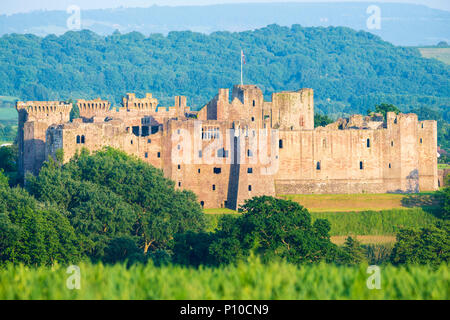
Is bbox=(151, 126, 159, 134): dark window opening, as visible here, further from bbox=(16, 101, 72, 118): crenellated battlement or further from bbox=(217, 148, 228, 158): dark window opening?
bbox=(217, 148, 228, 158): dark window opening

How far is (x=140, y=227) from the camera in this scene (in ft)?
207

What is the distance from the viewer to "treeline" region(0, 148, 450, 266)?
2045 inches

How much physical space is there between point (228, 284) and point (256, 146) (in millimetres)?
42190

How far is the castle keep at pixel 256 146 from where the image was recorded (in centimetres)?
7362

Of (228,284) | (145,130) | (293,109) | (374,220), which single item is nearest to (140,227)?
(374,220)

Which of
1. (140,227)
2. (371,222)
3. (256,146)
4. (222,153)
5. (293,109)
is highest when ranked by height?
(293,109)

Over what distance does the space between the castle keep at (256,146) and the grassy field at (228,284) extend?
39174mm

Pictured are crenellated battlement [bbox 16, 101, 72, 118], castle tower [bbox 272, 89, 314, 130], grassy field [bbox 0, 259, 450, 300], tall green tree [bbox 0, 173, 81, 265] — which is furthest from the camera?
crenellated battlement [bbox 16, 101, 72, 118]

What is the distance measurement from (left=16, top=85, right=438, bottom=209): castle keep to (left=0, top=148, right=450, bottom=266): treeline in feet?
8.90

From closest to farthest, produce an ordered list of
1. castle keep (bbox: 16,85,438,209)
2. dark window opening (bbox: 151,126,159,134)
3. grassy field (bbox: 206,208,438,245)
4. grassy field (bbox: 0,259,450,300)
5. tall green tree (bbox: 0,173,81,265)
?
1. grassy field (bbox: 0,259,450,300)
2. tall green tree (bbox: 0,173,81,265)
3. grassy field (bbox: 206,208,438,245)
4. castle keep (bbox: 16,85,438,209)
5. dark window opening (bbox: 151,126,159,134)

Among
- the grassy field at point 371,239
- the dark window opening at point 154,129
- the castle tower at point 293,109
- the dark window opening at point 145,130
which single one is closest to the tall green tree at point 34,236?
the grassy field at point 371,239

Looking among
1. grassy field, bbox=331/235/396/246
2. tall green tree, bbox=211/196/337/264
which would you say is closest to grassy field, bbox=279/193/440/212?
grassy field, bbox=331/235/396/246

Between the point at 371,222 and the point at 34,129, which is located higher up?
the point at 34,129

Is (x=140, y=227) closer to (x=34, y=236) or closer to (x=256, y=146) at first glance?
(x=34, y=236)
